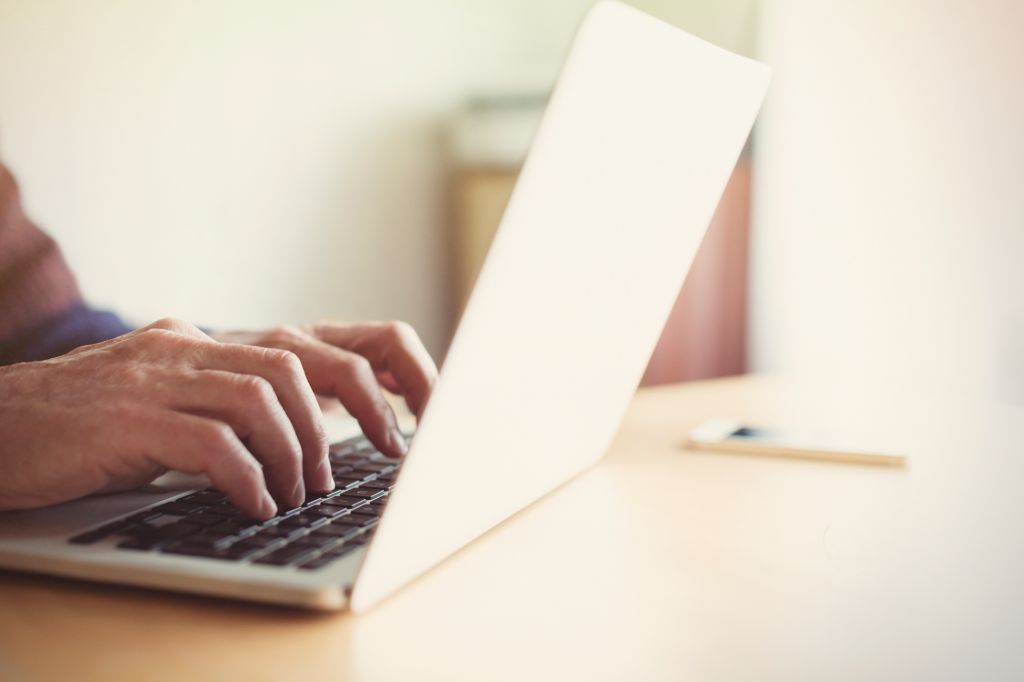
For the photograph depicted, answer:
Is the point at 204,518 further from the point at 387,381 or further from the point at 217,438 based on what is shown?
the point at 387,381

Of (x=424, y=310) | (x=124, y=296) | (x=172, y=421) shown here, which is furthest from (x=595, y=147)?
(x=424, y=310)

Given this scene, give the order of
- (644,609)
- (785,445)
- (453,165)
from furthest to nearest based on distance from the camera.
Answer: (453,165), (785,445), (644,609)

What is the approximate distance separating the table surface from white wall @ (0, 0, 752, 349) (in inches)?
32.6

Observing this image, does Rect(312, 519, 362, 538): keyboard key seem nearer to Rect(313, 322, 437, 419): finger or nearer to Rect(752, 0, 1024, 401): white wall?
Rect(313, 322, 437, 419): finger

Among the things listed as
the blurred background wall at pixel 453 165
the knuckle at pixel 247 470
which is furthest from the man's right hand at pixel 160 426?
the blurred background wall at pixel 453 165

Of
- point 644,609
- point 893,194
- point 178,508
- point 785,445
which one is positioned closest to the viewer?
point 644,609

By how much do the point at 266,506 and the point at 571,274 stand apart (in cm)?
22

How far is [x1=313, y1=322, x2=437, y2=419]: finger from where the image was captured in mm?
861

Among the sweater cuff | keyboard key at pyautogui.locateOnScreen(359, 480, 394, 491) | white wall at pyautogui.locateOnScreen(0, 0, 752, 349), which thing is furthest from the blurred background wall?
keyboard key at pyautogui.locateOnScreen(359, 480, 394, 491)

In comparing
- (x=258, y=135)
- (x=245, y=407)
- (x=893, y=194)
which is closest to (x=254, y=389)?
(x=245, y=407)

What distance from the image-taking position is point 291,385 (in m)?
0.55

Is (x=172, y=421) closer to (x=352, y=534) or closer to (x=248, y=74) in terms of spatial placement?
(x=352, y=534)

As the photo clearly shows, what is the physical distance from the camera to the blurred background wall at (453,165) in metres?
1.46

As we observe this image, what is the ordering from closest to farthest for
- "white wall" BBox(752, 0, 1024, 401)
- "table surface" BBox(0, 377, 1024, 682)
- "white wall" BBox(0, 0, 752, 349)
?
"table surface" BBox(0, 377, 1024, 682) → "white wall" BBox(0, 0, 752, 349) → "white wall" BBox(752, 0, 1024, 401)
